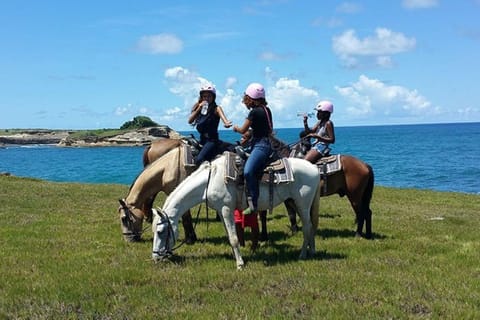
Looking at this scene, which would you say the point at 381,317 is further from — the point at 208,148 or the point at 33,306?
the point at 208,148

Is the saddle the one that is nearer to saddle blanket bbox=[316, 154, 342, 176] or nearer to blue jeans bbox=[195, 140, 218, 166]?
saddle blanket bbox=[316, 154, 342, 176]

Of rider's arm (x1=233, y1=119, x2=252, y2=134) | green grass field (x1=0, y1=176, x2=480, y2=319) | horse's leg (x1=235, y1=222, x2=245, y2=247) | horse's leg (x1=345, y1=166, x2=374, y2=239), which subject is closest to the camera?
green grass field (x1=0, y1=176, x2=480, y2=319)

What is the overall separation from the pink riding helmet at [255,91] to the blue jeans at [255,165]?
2.57 feet

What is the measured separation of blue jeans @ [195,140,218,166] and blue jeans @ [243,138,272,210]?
187 cm

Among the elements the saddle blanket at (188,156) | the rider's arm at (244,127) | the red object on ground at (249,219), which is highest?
the rider's arm at (244,127)

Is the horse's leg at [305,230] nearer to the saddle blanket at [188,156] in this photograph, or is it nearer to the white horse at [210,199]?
the white horse at [210,199]

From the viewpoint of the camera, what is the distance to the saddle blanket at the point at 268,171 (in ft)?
28.7

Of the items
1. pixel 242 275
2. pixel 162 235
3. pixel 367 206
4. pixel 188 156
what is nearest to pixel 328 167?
pixel 367 206

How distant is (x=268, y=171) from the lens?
29.2 ft

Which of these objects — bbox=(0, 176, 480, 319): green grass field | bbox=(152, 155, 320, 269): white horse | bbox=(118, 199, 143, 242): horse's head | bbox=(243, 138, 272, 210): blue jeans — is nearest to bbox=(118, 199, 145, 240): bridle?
bbox=(118, 199, 143, 242): horse's head

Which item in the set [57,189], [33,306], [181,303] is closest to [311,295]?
[181,303]

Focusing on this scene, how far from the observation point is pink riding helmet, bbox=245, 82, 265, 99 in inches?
340

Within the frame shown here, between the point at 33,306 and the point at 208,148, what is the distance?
5030 millimetres

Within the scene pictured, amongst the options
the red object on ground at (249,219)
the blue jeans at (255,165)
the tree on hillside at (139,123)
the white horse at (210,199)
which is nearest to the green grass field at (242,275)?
the white horse at (210,199)
